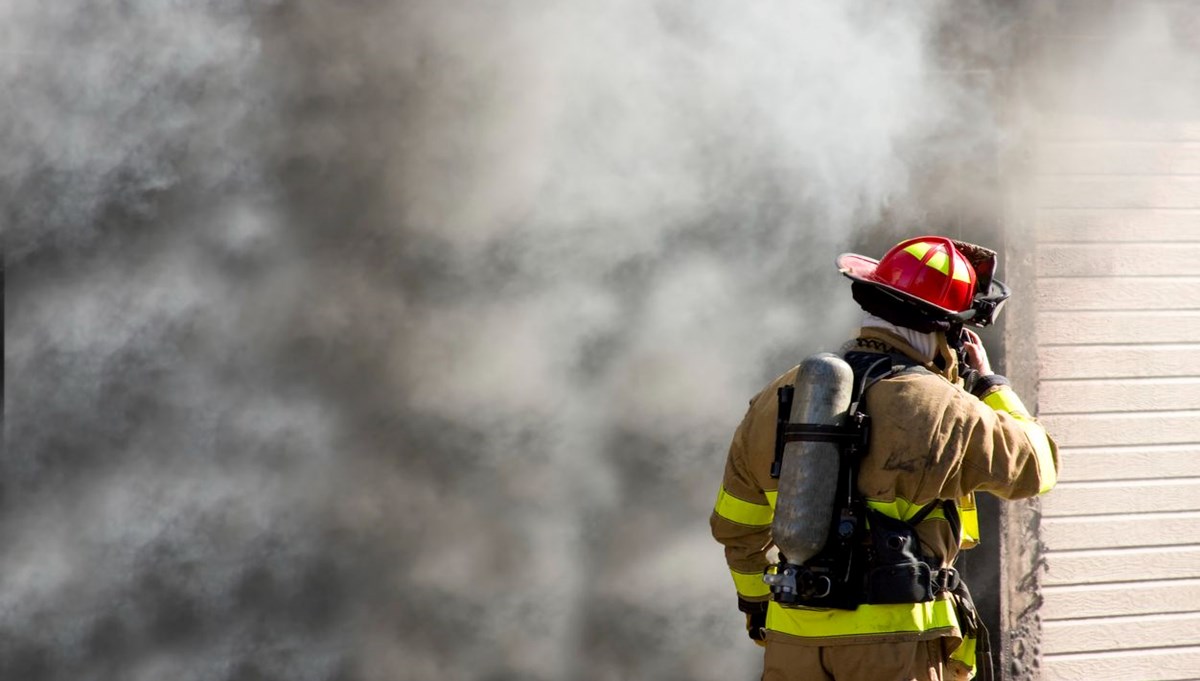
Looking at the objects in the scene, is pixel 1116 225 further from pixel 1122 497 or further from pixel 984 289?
pixel 984 289

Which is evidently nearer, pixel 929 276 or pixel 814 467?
pixel 814 467

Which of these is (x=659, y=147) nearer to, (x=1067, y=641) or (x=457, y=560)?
(x=457, y=560)

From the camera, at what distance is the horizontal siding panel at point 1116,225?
17.1ft

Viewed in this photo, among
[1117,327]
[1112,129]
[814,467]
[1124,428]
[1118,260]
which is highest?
[1112,129]

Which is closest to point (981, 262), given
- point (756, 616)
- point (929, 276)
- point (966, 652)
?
point (929, 276)

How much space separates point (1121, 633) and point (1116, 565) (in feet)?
0.99

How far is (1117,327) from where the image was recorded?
5.25 metres

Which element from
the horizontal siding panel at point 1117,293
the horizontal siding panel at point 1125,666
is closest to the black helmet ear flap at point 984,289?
the horizontal siding panel at point 1117,293

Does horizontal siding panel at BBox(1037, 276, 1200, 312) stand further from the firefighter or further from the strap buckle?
the strap buckle

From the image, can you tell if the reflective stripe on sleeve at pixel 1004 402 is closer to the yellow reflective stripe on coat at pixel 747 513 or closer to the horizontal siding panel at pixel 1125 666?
the yellow reflective stripe on coat at pixel 747 513

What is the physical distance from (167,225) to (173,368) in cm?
57

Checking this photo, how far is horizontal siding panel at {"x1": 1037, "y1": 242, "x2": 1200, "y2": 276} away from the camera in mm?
5211

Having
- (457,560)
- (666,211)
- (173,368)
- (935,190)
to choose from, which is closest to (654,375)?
(666,211)

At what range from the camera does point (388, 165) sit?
4812 mm
